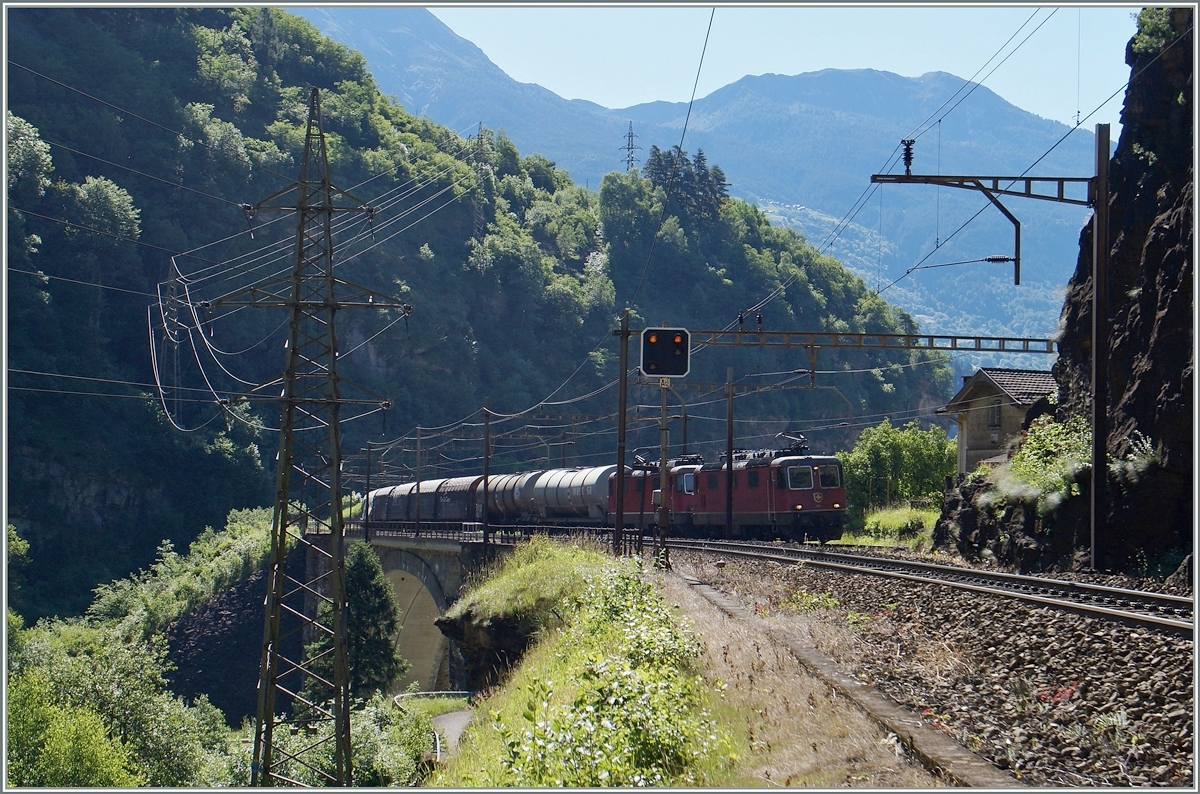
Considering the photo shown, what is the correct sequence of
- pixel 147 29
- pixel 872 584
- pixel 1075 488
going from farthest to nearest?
1. pixel 147 29
2. pixel 1075 488
3. pixel 872 584

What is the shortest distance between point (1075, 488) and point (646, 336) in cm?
806

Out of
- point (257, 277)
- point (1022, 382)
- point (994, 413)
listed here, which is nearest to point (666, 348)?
point (1022, 382)

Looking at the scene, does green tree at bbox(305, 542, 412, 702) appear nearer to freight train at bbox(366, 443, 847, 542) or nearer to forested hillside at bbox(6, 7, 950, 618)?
freight train at bbox(366, 443, 847, 542)

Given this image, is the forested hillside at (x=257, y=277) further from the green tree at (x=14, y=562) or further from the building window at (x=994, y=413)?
the building window at (x=994, y=413)

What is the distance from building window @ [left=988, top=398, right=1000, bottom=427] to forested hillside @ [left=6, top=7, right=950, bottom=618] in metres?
9.86

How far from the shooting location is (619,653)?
1033 cm

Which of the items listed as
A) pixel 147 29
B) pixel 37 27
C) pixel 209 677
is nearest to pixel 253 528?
pixel 209 677

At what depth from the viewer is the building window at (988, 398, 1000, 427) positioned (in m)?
40.2

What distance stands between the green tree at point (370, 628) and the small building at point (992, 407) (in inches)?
970

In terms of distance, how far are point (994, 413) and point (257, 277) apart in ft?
229

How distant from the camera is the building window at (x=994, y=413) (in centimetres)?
4016

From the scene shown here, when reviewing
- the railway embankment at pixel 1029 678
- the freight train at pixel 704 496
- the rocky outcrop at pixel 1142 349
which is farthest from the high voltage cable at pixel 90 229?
the railway embankment at pixel 1029 678

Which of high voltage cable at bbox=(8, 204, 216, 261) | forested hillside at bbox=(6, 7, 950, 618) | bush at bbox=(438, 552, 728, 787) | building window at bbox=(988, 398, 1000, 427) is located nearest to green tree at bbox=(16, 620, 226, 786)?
forested hillside at bbox=(6, 7, 950, 618)

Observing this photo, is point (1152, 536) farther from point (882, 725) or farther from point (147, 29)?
point (147, 29)
